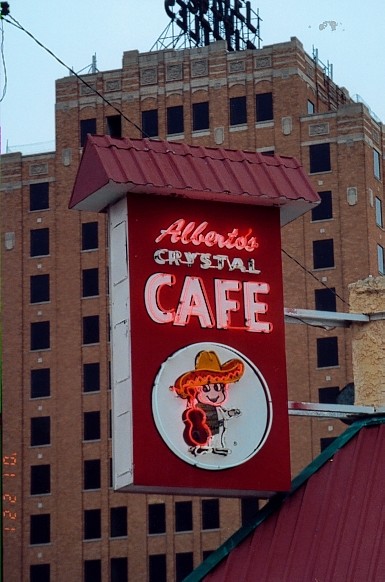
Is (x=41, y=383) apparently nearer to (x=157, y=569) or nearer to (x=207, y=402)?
(x=157, y=569)

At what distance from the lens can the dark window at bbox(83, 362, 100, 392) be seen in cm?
9925

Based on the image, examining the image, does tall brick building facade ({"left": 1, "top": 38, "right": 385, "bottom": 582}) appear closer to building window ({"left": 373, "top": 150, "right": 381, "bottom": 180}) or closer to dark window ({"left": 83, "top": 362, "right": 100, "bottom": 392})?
dark window ({"left": 83, "top": 362, "right": 100, "bottom": 392})

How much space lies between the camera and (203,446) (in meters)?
23.5

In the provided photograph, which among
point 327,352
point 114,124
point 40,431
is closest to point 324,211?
point 327,352

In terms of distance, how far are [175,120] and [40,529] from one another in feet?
84.0

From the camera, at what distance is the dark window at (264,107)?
328 feet

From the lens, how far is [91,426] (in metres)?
98.9

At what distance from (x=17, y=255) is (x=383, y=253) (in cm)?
2222

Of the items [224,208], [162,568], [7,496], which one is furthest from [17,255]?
[224,208]

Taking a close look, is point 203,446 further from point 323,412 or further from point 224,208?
point 224,208

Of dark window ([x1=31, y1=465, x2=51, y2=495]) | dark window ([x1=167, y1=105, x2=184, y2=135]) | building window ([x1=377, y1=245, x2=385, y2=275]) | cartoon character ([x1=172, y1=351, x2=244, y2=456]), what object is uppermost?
dark window ([x1=167, y1=105, x2=184, y2=135])

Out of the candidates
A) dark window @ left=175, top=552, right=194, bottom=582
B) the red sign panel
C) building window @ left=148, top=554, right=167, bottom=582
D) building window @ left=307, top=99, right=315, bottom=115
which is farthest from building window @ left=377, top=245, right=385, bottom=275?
the red sign panel

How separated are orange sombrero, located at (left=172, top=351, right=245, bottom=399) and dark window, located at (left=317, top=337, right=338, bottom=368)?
233 feet

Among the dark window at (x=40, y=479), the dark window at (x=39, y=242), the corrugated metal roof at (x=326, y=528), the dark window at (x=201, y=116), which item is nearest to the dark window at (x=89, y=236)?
the dark window at (x=39, y=242)
